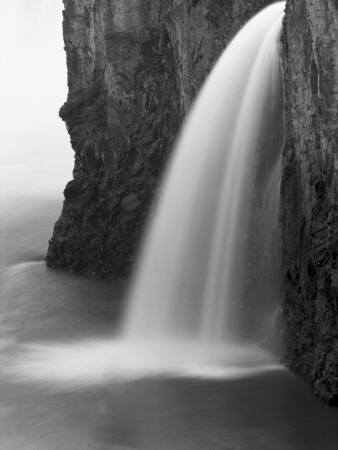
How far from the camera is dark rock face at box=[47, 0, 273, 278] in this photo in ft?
94.5

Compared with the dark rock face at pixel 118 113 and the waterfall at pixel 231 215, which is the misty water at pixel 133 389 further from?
the dark rock face at pixel 118 113

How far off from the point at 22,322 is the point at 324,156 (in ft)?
38.5

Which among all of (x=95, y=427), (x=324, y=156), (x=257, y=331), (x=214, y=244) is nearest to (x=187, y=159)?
(x=214, y=244)

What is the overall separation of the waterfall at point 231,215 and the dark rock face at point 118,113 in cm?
310

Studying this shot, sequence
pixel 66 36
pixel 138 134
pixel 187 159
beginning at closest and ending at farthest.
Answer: pixel 187 159, pixel 138 134, pixel 66 36

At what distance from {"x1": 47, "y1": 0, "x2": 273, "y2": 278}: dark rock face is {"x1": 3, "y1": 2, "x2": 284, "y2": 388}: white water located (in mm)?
3589

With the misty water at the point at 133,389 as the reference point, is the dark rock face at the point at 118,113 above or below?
above

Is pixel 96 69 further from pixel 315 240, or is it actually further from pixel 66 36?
pixel 315 240

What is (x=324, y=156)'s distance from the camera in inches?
665

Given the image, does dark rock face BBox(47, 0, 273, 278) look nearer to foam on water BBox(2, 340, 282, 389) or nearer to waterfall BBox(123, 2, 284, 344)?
waterfall BBox(123, 2, 284, 344)

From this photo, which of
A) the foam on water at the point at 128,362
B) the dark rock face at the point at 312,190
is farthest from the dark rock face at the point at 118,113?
the dark rock face at the point at 312,190

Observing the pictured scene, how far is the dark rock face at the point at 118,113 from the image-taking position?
28.8 metres

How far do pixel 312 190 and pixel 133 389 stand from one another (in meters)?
5.15

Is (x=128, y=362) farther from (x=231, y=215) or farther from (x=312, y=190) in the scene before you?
(x=312, y=190)
